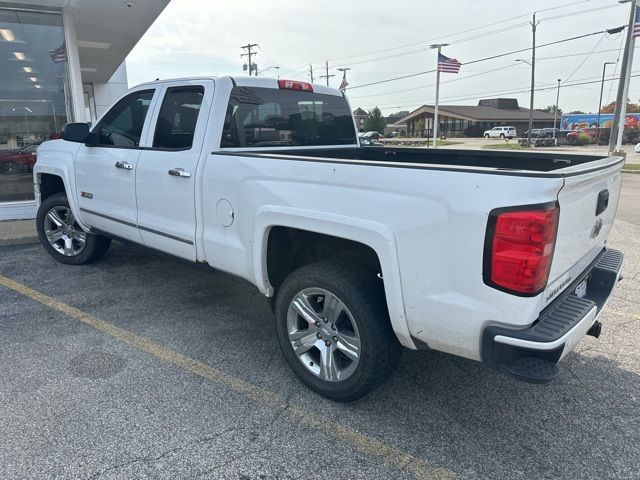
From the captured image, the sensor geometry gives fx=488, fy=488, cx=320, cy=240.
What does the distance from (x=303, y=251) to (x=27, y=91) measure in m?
9.30

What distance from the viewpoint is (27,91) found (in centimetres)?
995

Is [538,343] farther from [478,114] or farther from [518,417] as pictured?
[478,114]

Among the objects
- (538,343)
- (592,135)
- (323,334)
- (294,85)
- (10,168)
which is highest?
(294,85)

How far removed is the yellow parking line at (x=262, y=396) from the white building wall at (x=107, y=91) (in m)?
17.7

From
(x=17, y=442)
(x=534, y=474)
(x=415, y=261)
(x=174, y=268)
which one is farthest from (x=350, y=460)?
(x=174, y=268)

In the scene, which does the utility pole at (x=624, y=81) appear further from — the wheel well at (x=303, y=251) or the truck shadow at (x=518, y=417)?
the wheel well at (x=303, y=251)

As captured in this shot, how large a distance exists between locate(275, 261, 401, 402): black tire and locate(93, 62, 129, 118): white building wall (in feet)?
65.1

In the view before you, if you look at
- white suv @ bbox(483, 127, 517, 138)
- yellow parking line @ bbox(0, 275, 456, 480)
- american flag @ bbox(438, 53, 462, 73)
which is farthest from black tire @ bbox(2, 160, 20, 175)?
white suv @ bbox(483, 127, 517, 138)

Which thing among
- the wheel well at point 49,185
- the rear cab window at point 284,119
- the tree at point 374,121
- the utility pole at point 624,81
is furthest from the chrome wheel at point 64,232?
the tree at point 374,121

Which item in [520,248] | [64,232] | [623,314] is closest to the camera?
[520,248]

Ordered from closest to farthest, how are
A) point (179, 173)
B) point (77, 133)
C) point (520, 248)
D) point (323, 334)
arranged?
1. point (520, 248)
2. point (323, 334)
3. point (179, 173)
4. point (77, 133)

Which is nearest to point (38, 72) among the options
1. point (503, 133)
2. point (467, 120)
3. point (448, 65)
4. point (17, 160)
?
point (17, 160)

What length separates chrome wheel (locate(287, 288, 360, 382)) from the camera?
291 cm

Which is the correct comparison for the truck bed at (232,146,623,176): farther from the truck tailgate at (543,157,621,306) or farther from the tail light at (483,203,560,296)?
the tail light at (483,203,560,296)
